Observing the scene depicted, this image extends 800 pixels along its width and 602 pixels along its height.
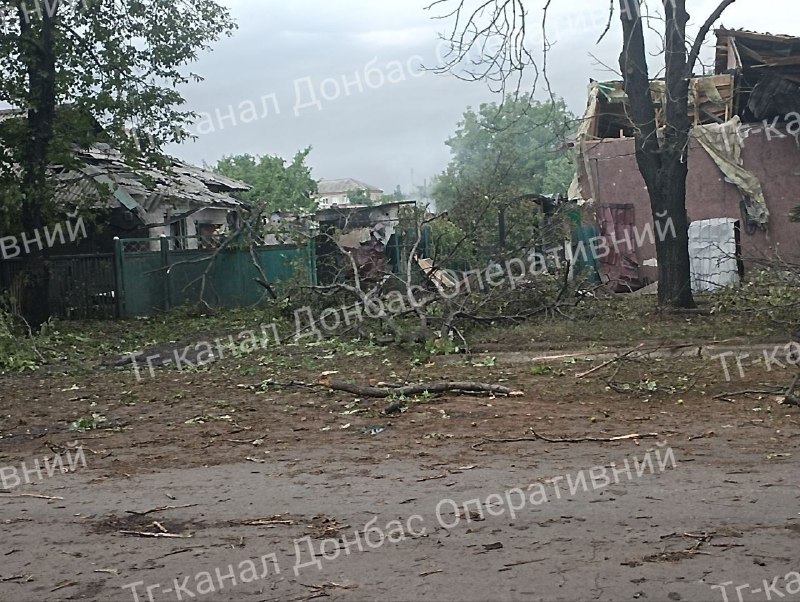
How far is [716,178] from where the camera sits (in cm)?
2095

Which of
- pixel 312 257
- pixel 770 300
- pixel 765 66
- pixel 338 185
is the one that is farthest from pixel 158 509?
pixel 338 185

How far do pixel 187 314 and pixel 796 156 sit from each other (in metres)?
13.6

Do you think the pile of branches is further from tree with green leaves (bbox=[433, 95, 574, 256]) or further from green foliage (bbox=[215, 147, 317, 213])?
green foliage (bbox=[215, 147, 317, 213])

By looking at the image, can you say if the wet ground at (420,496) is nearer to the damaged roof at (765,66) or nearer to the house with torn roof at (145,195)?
the damaged roof at (765,66)

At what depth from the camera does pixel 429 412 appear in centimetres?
864

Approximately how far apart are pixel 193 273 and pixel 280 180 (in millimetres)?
26604

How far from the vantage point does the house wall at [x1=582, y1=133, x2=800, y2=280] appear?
2019 centimetres

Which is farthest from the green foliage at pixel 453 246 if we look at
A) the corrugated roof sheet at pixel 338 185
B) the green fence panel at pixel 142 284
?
the corrugated roof sheet at pixel 338 185

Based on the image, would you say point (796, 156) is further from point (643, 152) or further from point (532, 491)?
point (532, 491)

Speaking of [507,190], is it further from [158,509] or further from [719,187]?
[158,509]

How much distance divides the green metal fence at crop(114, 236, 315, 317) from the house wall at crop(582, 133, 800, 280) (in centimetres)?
775

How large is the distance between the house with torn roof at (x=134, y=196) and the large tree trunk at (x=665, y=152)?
965 centimetres

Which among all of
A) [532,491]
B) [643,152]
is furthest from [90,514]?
[643,152]

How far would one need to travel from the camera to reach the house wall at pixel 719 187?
2019 cm
